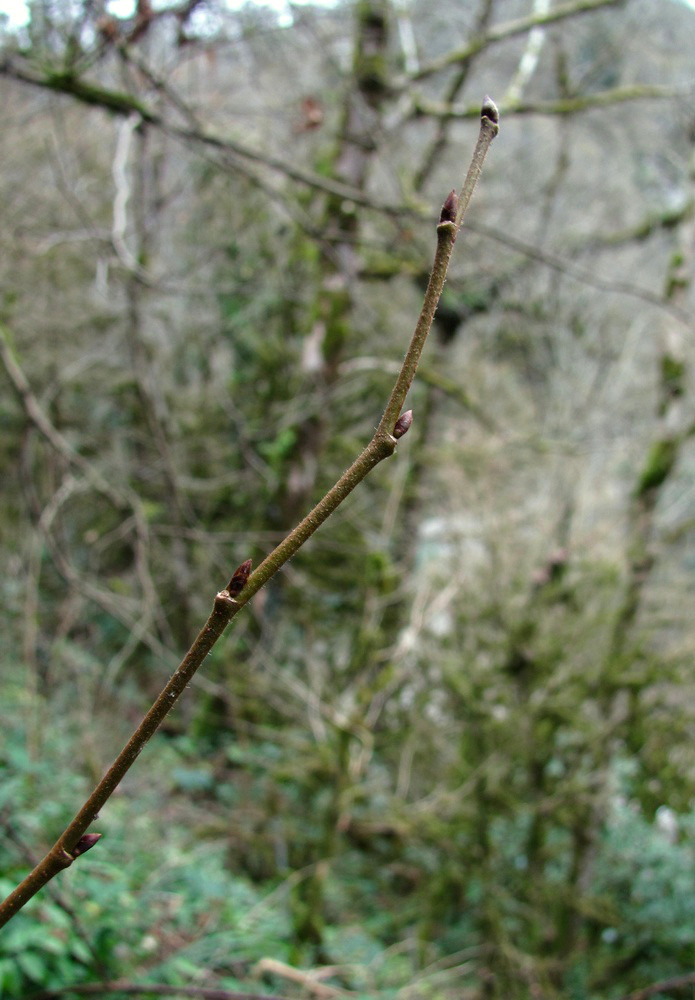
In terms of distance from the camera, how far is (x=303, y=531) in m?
0.56

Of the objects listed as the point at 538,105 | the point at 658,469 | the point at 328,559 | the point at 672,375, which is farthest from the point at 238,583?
Result: the point at 538,105

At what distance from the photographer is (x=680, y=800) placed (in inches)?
211

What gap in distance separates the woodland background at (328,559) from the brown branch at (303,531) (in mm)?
2414

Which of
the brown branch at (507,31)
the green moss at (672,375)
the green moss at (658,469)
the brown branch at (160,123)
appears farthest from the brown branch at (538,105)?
the brown branch at (160,123)

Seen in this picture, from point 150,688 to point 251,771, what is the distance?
165 cm

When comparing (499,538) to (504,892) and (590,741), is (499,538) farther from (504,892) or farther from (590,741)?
(504,892)

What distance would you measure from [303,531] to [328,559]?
7.31 metres

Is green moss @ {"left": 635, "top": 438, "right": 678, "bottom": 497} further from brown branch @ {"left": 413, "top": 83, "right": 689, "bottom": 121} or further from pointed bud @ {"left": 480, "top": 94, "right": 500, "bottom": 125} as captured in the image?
pointed bud @ {"left": 480, "top": 94, "right": 500, "bottom": 125}

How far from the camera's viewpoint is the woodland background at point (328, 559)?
4.02 m

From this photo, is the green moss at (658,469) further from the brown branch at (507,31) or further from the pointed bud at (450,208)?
the pointed bud at (450,208)

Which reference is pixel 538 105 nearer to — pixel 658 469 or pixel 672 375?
pixel 672 375

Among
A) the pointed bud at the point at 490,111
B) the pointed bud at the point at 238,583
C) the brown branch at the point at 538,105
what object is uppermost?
the brown branch at the point at 538,105

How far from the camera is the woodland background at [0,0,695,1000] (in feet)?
13.2

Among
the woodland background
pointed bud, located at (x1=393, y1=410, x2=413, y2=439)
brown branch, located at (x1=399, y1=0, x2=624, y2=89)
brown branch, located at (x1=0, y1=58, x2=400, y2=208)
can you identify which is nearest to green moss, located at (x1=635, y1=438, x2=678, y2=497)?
the woodland background
